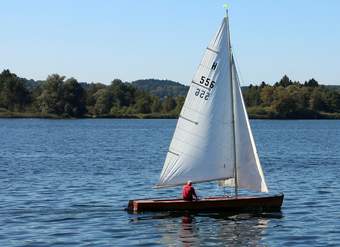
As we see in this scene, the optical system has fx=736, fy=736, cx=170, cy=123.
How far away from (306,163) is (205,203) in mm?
40917

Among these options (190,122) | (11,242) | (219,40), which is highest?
(219,40)

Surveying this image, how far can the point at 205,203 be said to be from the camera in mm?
40500

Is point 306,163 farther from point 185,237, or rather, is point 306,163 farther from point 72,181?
point 185,237

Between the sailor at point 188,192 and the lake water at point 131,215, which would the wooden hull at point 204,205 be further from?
the lake water at point 131,215

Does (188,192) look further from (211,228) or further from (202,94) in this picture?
(202,94)

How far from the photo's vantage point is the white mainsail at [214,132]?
40.0 meters

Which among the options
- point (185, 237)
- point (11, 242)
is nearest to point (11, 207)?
point (11, 242)

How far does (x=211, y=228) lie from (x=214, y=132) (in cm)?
619

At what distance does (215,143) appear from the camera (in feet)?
137

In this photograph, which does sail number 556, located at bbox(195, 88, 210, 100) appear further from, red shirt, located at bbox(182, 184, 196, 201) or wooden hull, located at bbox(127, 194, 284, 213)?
wooden hull, located at bbox(127, 194, 284, 213)

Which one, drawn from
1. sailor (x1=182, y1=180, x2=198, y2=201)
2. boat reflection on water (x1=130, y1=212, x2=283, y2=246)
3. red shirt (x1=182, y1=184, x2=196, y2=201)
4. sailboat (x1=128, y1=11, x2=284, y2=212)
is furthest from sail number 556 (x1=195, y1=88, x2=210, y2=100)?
boat reflection on water (x1=130, y1=212, x2=283, y2=246)

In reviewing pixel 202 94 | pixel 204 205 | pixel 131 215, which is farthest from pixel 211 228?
pixel 202 94

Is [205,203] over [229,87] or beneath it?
beneath

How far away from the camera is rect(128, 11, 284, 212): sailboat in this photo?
4009 centimetres
